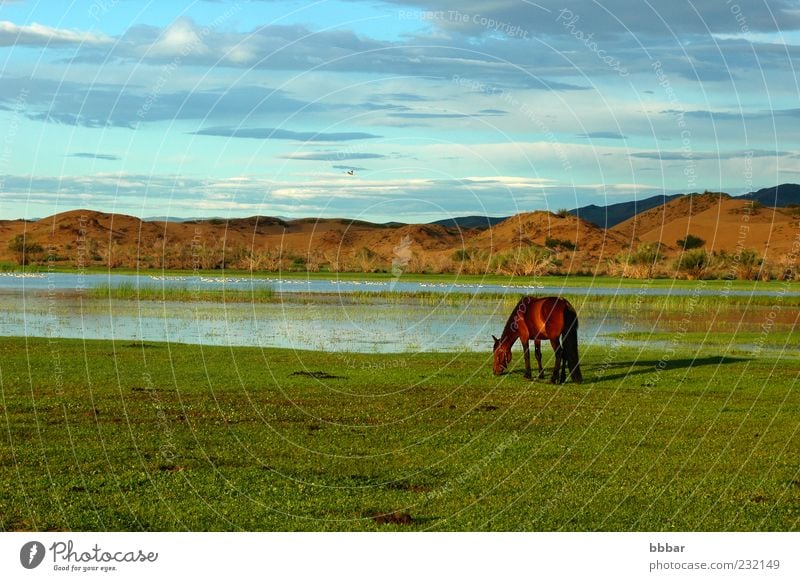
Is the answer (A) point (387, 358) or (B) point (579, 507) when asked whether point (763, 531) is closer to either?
(B) point (579, 507)

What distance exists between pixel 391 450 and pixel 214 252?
94.9 metres

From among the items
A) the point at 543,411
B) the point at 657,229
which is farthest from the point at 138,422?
the point at 657,229

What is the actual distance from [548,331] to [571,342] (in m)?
0.60

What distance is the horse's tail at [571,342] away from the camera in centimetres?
2497

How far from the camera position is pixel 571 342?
25.2 meters

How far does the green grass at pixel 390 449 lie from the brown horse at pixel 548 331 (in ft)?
1.72

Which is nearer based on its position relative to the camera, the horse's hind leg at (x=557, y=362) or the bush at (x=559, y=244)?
the horse's hind leg at (x=557, y=362)

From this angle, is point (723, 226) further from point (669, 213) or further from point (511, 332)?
point (511, 332)

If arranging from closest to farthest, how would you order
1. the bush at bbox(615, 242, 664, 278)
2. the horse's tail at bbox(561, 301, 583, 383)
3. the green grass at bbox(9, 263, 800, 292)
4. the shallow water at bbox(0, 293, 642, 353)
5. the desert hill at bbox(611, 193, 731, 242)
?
the horse's tail at bbox(561, 301, 583, 383), the shallow water at bbox(0, 293, 642, 353), the green grass at bbox(9, 263, 800, 292), the bush at bbox(615, 242, 664, 278), the desert hill at bbox(611, 193, 731, 242)

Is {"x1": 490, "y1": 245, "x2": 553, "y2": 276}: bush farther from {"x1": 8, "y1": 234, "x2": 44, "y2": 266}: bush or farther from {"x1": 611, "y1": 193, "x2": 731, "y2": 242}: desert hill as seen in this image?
{"x1": 8, "y1": 234, "x2": 44, "y2": 266}: bush

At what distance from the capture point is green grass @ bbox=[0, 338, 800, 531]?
516 inches

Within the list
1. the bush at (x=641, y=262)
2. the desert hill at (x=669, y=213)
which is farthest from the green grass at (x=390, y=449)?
the desert hill at (x=669, y=213)
